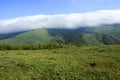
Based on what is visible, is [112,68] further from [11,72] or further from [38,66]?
[11,72]

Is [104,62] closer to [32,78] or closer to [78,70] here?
[78,70]

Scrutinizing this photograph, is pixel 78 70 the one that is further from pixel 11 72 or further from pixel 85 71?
pixel 11 72

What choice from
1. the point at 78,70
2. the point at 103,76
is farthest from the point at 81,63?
the point at 103,76

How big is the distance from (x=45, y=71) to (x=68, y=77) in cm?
340

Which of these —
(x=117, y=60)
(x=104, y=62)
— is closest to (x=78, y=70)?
(x=104, y=62)

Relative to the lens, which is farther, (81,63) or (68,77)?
(81,63)

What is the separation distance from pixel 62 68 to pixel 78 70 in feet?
7.13

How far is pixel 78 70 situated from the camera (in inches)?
1272

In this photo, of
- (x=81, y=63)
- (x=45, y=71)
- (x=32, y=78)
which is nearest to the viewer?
(x=32, y=78)

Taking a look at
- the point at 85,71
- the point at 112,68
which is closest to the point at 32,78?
the point at 85,71

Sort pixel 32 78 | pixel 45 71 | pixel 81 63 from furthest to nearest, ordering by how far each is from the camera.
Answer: pixel 81 63 → pixel 45 71 → pixel 32 78

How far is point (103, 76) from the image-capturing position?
3066 centimetres

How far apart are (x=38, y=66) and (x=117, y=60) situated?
12.2 metres

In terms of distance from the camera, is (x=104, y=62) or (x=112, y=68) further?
(x=104, y=62)
